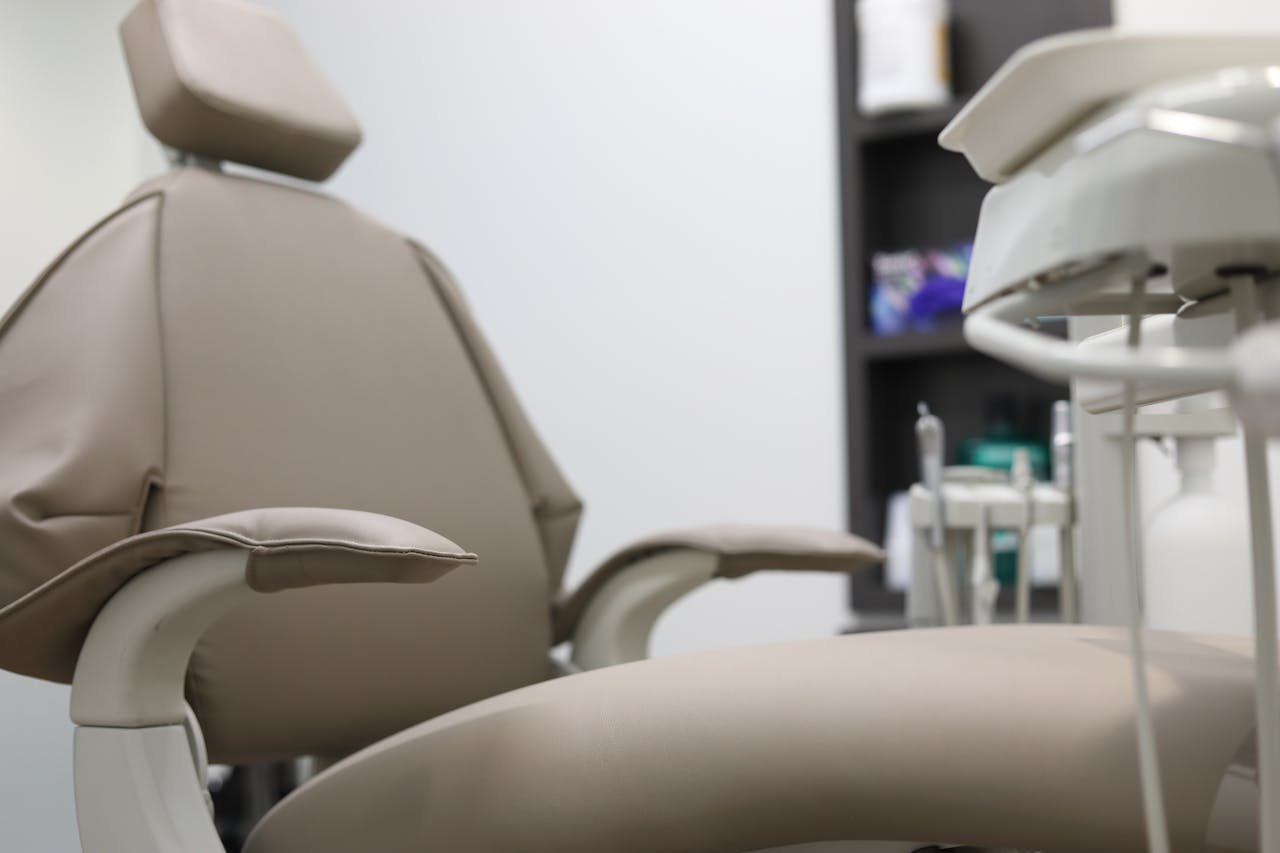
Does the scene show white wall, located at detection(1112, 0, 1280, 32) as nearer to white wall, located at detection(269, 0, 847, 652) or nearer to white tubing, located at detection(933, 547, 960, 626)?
white wall, located at detection(269, 0, 847, 652)

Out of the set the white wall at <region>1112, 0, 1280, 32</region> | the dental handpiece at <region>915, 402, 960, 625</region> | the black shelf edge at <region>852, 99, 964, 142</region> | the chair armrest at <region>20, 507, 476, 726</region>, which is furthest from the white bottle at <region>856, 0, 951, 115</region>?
the chair armrest at <region>20, 507, 476, 726</region>

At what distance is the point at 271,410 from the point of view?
1178mm

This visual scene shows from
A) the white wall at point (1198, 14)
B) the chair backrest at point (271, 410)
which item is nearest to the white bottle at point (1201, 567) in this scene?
the chair backrest at point (271, 410)

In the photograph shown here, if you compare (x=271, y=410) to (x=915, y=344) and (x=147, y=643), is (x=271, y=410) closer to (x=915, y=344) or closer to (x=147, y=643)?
(x=147, y=643)

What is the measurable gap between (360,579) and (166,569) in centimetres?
15

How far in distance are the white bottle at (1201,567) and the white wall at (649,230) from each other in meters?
1.00

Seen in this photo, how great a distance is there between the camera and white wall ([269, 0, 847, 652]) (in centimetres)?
233

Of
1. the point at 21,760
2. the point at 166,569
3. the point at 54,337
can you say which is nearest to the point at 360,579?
the point at 166,569

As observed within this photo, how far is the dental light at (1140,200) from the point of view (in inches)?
19.4

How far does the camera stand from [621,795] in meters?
0.75

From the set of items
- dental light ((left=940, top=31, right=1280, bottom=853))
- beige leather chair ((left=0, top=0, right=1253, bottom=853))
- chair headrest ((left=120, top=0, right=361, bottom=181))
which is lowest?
beige leather chair ((left=0, top=0, right=1253, bottom=853))

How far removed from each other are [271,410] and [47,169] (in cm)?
76

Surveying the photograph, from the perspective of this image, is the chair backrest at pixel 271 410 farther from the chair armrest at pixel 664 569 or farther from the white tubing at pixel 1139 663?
the white tubing at pixel 1139 663

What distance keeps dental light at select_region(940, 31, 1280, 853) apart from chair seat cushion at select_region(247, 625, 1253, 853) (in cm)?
9
